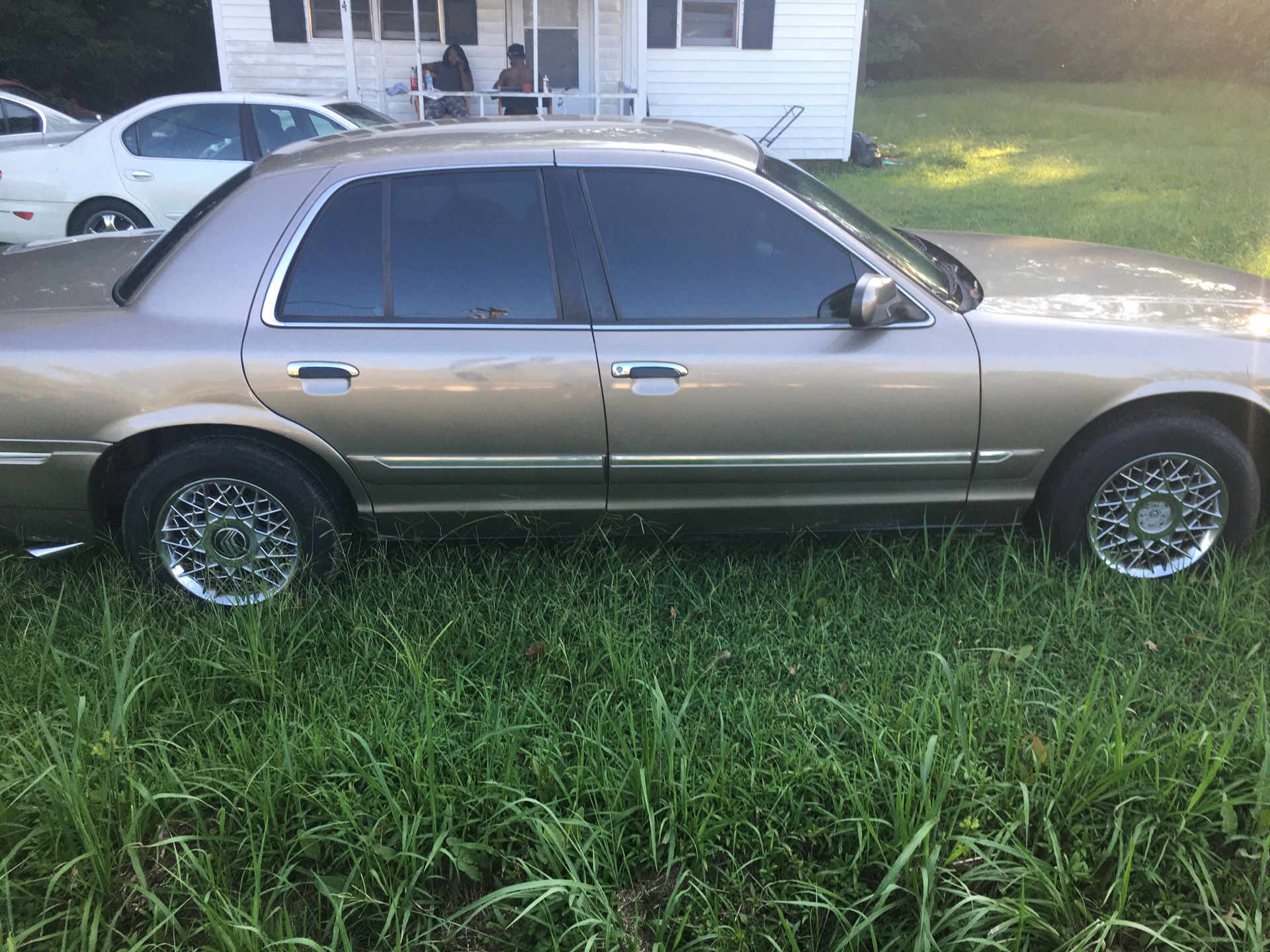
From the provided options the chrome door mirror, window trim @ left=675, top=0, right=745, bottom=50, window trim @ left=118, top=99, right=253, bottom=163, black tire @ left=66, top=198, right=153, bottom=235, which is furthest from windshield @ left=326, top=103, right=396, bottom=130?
the chrome door mirror

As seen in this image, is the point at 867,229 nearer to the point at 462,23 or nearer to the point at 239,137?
the point at 239,137

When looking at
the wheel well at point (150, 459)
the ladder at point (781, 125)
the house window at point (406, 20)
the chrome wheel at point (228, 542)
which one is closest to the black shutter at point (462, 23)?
the house window at point (406, 20)

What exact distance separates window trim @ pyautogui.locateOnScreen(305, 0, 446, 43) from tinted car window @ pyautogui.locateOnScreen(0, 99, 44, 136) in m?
4.17

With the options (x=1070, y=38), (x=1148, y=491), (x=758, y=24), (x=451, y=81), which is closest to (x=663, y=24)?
(x=758, y=24)

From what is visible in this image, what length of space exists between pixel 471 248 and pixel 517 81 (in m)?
11.1

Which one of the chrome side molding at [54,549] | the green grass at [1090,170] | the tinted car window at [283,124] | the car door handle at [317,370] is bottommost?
the chrome side molding at [54,549]

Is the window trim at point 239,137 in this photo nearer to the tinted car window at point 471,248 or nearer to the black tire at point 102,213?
the black tire at point 102,213

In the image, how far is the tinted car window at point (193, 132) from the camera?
800 centimetres

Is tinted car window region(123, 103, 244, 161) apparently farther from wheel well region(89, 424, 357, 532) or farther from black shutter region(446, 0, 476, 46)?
black shutter region(446, 0, 476, 46)

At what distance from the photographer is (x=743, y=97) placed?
47.0 ft

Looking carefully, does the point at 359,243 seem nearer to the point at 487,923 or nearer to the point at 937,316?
the point at 937,316

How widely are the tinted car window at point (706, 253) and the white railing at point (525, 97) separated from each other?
29.5 feet

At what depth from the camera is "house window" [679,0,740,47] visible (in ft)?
45.8

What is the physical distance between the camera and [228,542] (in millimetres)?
3432
